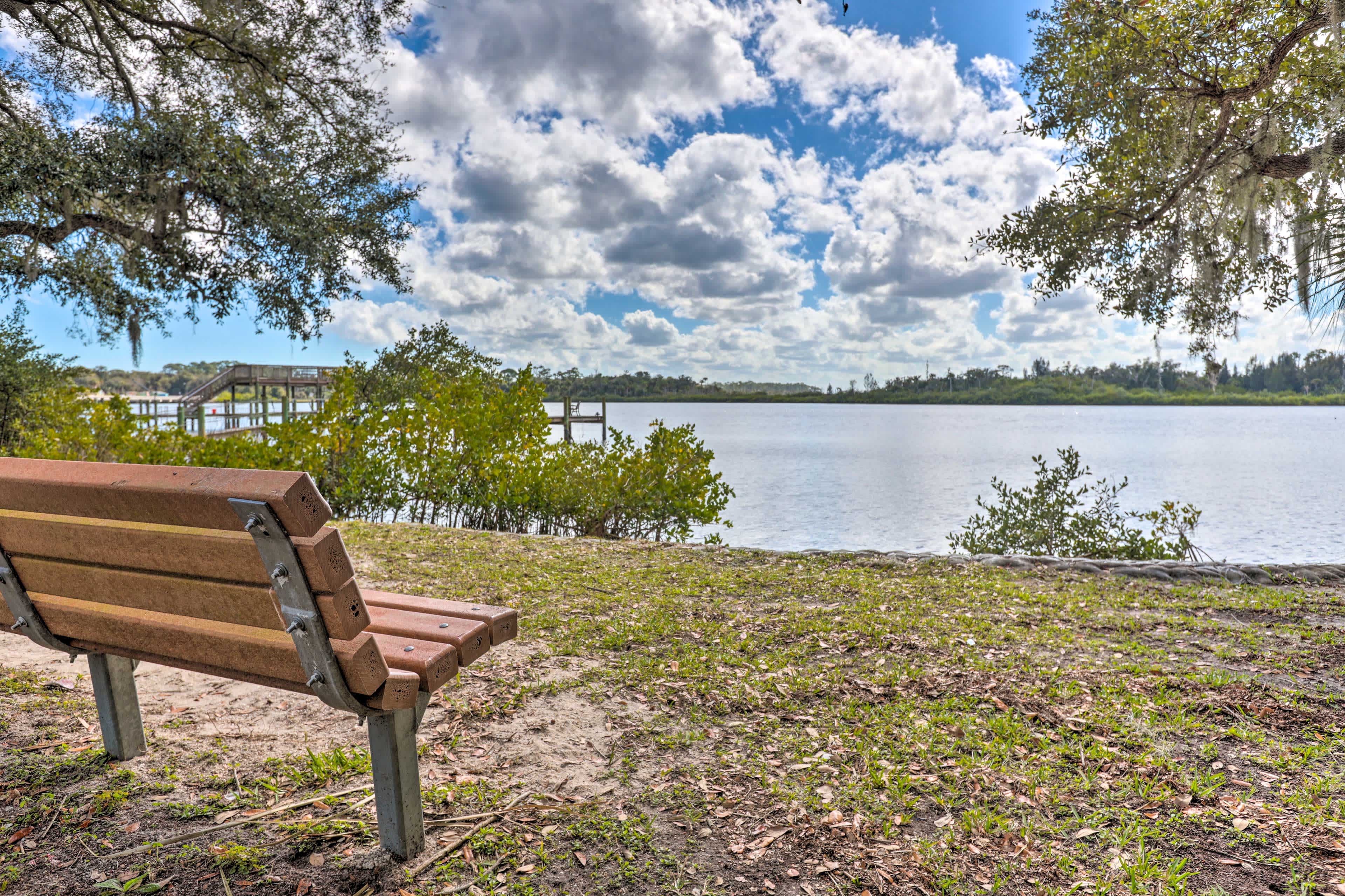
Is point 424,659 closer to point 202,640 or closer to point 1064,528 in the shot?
point 202,640

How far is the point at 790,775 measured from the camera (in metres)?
2.76

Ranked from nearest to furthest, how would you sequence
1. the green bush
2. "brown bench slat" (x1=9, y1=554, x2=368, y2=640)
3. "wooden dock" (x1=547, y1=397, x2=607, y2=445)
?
"brown bench slat" (x1=9, y1=554, x2=368, y2=640), the green bush, "wooden dock" (x1=547, y1=397, x2=607, y2=445)

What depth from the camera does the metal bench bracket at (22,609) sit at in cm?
239

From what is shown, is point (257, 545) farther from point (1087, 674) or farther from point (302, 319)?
point (302, 319)

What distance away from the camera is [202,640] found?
203cm

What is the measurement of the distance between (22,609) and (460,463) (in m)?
6.53

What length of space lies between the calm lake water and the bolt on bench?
10.9 metres

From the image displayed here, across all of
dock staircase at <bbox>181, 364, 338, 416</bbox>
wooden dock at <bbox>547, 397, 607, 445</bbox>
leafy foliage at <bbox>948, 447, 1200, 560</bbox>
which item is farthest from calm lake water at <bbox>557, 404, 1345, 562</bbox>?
dock staircase at <bbox>181, 364, 338, 416</bbox>

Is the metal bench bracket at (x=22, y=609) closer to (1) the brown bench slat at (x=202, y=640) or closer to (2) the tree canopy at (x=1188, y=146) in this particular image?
(1) the brown bench slat at (x=202, y=640)

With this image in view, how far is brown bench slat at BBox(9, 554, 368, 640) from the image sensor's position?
1785 mm

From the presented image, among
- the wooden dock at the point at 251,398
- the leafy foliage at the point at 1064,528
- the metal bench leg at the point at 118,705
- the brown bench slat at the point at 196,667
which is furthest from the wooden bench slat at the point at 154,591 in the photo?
the wooden dock at the point at 251,398

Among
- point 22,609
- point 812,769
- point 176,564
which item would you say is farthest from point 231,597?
point 812,769

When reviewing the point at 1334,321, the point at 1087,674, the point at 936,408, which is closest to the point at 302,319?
the point at 1087,674

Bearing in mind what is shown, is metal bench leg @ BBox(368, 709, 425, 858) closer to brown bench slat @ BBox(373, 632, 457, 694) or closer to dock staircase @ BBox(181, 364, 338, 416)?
brown bench slat @ BBox(373, 632, 457, 694)
